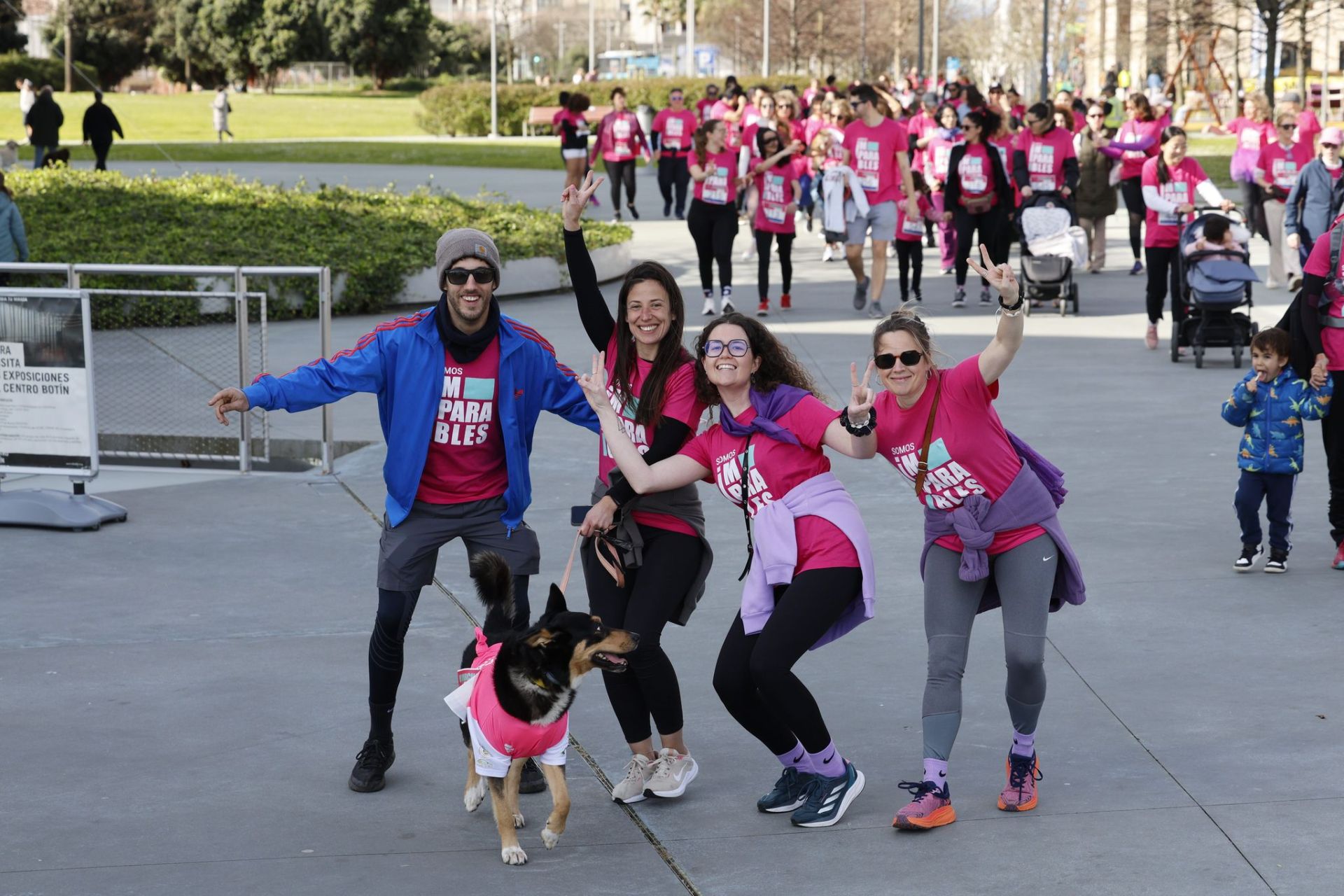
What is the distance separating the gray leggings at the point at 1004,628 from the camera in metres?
4.81

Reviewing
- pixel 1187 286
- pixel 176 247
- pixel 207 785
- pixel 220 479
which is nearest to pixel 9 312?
pixel 220 479

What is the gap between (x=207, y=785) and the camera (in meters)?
5.20

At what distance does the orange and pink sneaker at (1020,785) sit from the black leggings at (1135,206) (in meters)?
13.7

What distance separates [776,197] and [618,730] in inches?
399

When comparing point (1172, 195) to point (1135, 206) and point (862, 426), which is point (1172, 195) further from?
point (862, 426)

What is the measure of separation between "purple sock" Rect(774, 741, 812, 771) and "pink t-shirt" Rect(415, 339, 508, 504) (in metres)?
1.28

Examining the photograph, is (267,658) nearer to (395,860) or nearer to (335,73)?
(395,860)

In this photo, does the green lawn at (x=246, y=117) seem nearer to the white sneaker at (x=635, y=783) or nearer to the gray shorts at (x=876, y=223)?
the gray shorts at (x=876, y=223)

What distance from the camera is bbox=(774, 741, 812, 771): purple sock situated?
195 inches

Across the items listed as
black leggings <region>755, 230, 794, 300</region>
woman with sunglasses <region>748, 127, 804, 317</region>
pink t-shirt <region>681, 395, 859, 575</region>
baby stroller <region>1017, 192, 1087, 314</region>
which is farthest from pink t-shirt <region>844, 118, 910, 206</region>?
pink t-shirt <region>681, 395, 859, 575</region>

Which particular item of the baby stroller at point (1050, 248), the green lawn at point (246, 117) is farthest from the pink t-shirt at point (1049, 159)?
the green lawn at point (246, 117)

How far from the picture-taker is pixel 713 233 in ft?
49.0

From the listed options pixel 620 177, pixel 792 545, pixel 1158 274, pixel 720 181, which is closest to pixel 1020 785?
pixel 792 545

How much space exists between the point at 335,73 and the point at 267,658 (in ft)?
289
